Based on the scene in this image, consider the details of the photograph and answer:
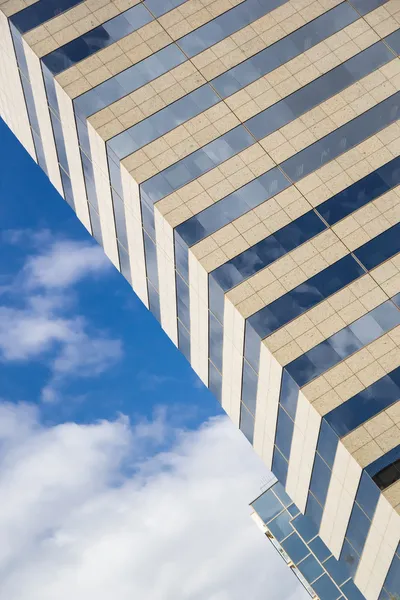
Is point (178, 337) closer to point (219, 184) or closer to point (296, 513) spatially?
point (219, 184)

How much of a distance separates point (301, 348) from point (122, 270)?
2021 centimetres

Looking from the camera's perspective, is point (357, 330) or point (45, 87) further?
point (45, 87)

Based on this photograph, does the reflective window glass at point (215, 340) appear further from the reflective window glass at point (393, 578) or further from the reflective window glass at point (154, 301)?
the reflective window glass at point (393, 578)

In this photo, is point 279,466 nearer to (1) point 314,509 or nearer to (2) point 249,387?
(1) point 314,509

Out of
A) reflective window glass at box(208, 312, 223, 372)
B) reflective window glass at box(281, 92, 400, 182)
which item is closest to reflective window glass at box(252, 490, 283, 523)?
reflective window glass at box(208, 312, 223, 372)

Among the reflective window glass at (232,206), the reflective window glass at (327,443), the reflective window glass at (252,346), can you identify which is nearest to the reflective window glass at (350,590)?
the reflective window glass at (327,443)

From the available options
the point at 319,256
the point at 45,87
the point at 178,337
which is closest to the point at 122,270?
the point at 178,337

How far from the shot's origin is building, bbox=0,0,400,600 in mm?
42281

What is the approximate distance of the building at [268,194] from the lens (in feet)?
139

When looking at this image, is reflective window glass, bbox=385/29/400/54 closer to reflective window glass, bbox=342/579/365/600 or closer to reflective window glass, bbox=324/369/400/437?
reflective window glass, bbox=324/369/400/437

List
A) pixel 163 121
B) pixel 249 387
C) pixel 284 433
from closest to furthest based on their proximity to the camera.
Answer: pixel 284 433
pixel 249 387
pixel 163 121

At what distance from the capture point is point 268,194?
1833 inches

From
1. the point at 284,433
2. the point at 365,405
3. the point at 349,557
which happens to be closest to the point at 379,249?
the point at 365,405

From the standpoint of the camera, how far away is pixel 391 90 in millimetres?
48844
